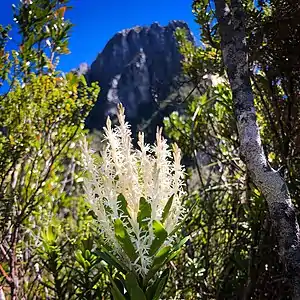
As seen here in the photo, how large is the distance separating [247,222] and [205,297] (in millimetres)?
528

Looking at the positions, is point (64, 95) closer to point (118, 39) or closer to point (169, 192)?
point (169, 192)

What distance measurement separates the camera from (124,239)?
134cm

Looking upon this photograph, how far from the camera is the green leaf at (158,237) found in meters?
1.33

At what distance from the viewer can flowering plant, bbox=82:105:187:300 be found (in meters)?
1.35

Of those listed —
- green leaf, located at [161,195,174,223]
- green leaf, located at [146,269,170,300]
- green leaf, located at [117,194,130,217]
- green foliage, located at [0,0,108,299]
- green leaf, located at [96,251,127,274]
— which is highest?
green foliage, located at [0,0,108,299]

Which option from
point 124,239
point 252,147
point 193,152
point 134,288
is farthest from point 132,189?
point 193,152

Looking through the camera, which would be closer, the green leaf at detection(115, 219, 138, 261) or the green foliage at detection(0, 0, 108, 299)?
the green leaf at detection(115, 219, 138, 261)

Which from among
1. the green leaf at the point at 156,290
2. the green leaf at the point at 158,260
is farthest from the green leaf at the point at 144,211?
the green leaf at the point at 156,290

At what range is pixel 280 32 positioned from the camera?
81.9 inches

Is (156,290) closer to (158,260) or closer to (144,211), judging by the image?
(158,260)

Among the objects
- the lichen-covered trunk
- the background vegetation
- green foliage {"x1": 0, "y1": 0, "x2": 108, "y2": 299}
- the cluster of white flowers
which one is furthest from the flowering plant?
green foliage {"x1": 0, "y1": 0, "x2": 108, "y2": 299}

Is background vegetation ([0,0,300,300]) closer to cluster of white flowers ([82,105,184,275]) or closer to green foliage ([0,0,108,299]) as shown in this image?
green foliage ([0,0,108,299])

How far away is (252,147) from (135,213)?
0.48 meters

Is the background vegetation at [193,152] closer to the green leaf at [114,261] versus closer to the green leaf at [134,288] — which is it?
the green leaf at [114,261]
